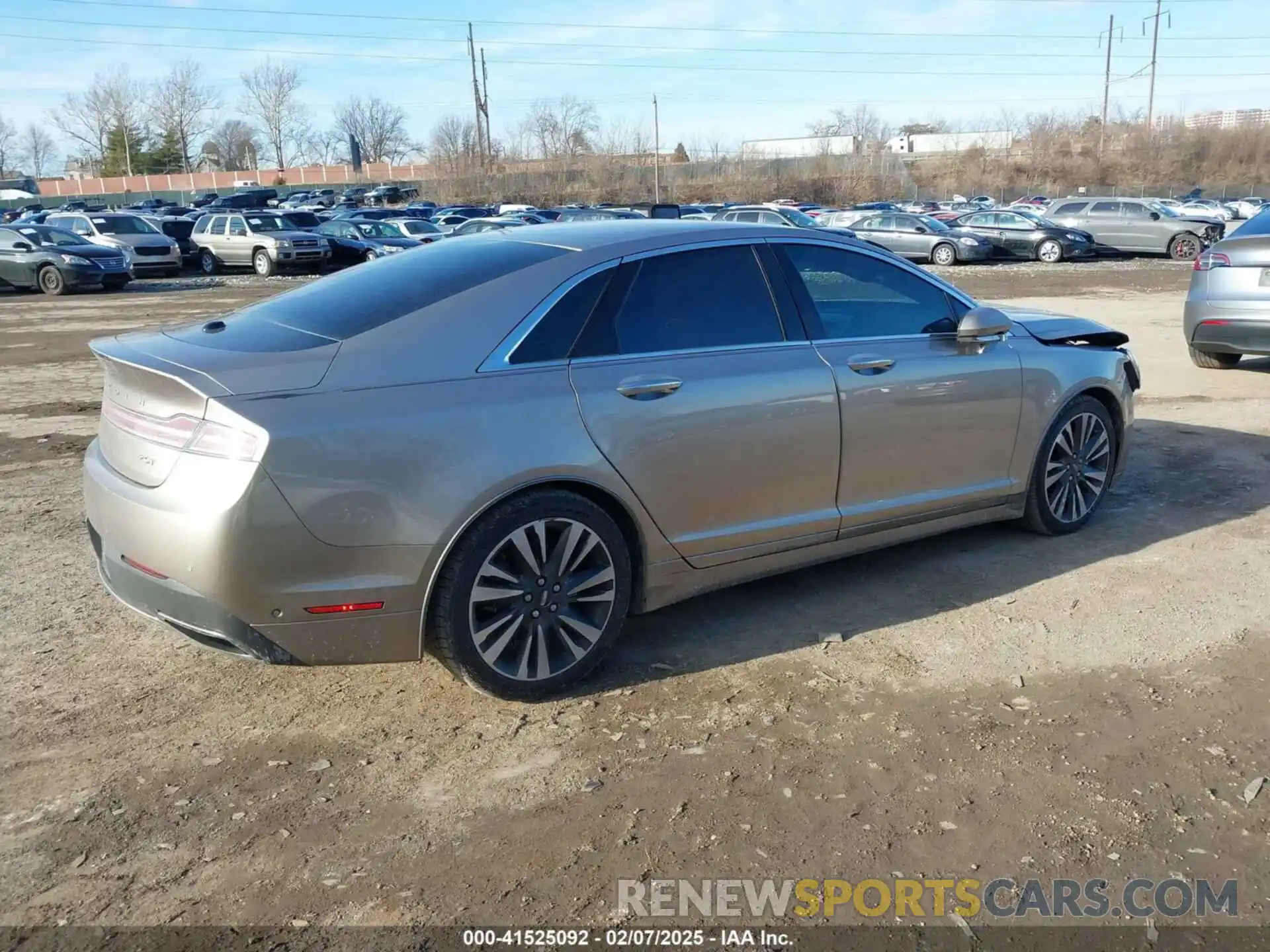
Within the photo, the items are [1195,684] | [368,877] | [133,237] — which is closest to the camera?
[368,877]

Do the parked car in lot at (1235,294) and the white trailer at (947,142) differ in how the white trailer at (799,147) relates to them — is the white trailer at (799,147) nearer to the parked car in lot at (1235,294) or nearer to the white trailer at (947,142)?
the white trailer at (947,142)

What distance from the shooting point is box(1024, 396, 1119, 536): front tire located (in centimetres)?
541

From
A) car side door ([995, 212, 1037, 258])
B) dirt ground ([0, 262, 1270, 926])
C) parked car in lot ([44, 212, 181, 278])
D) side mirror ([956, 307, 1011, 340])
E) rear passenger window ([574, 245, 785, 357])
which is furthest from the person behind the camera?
car side door ([995, 212, 1037, 258])

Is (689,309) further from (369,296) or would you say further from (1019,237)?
(1019,237)

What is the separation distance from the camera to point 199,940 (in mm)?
2645

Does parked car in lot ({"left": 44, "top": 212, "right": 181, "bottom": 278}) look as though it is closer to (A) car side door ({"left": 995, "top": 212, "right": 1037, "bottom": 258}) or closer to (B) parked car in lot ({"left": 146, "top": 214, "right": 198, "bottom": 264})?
(B) parked car in lot ({"left": 146, "top": 214, "right": 198, "bottom": 264})

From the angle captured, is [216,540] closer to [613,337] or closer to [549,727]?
[549,727]

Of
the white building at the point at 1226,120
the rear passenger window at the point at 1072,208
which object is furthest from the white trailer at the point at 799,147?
the rear passenger window at the point at 1072,208

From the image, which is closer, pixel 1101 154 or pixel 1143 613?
pixel 1143 613

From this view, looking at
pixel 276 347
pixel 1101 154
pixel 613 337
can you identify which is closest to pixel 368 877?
pixel 276 347

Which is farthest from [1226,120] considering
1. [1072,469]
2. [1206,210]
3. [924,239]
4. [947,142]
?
[1072,469]

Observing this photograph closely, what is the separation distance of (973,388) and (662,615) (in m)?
1.81

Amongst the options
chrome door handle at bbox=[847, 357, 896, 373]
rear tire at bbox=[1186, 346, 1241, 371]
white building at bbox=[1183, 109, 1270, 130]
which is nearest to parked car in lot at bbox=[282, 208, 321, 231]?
rear tire at bbox=[1186, 346, 1241, 371]

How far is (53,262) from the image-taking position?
2225 centimetres
